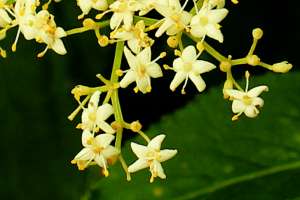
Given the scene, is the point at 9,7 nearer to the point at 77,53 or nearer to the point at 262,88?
the point at 262,88

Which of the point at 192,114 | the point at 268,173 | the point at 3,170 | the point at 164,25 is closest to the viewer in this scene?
the point at 164,25

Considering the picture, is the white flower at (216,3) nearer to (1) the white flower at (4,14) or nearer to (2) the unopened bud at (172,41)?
(2) the unopened bud at (172,41)

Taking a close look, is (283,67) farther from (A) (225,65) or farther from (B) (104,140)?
(B) (104,140)

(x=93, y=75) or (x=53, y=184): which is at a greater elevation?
(x=93, y=75)

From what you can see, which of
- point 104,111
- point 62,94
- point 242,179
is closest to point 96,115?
point 104,111

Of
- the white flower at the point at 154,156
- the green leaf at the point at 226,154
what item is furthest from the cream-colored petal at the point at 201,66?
the green leaf at the point at 226,154

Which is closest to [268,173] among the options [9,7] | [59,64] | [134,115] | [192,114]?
[192,114]

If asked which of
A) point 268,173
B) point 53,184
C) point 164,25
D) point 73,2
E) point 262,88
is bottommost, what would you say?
point 53,184
